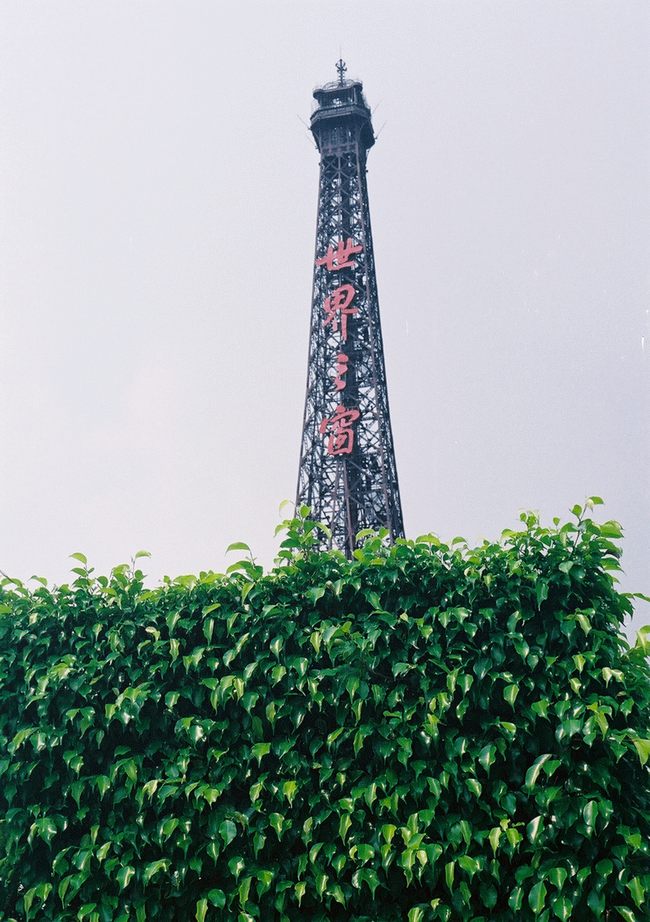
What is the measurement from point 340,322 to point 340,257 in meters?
4.07

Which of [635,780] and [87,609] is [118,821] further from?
[635,780]

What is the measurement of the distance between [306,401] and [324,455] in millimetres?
3394

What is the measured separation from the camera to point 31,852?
14.6 ft

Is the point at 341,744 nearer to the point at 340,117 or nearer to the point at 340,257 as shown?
the point at 340,257

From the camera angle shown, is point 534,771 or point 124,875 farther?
point 124,875

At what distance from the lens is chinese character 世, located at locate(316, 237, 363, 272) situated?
130ft

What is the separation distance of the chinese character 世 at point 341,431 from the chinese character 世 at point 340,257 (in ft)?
28.1

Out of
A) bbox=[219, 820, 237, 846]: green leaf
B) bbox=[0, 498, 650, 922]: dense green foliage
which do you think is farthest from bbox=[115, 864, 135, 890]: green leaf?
bbox=[219, 820, 237, 846]: green leaf

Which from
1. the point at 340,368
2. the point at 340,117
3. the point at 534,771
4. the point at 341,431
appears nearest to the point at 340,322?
the point at 340,368

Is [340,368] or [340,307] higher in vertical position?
[340,307]

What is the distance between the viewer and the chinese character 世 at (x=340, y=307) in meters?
38.6

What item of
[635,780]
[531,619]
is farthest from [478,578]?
[635,780]

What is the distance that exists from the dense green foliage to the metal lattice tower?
102 feet

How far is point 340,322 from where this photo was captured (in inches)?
1524
